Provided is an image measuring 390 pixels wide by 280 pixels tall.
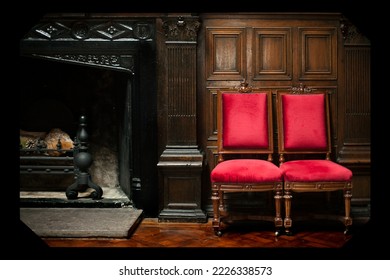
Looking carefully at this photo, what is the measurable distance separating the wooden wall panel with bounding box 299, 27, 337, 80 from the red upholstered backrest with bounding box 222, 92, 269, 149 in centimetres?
48

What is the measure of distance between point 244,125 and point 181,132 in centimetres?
50

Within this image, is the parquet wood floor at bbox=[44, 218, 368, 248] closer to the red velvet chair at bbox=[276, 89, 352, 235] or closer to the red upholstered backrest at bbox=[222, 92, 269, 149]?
the red velvet chair at bbox=[276, 89, 352, 235]

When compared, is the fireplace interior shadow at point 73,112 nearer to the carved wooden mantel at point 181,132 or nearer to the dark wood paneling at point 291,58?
the carved wooden mantel at point 181,132

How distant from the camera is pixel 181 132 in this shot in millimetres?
3703

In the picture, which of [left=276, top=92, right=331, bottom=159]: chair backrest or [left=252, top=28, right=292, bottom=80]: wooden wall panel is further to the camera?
[left=252, top=28, right=292, bottom=80]: wooden wall panel

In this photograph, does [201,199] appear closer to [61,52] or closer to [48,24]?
[61,52]

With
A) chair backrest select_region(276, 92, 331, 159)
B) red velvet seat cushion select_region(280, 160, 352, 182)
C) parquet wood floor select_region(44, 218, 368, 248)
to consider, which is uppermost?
chair backrest select_region(276, 92, 331, 159)

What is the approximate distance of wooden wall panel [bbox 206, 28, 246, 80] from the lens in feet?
12.2

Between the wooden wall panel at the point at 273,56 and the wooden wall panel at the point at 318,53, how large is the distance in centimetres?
10

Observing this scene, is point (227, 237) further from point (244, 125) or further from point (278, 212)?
point (244, 125)

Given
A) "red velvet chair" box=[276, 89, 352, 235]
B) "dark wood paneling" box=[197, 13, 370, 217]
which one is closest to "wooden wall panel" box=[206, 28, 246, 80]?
"dark wood paneling" box=[197, 13, 370, 217]

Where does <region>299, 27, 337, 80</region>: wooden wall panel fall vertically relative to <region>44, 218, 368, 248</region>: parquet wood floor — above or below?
above

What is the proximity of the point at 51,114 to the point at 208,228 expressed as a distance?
72.1 inches

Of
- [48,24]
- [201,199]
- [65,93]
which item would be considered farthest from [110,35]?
[201,199]
